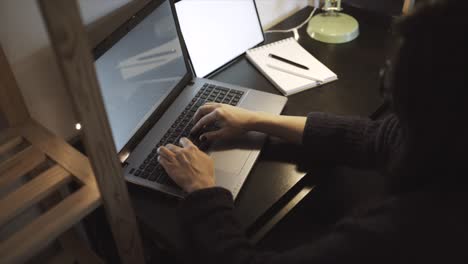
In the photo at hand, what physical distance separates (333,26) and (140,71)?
2.59ft

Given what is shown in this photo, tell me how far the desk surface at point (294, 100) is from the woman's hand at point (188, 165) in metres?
0.06

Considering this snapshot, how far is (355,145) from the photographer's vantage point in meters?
1.01

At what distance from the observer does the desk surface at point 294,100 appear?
2.94 feet

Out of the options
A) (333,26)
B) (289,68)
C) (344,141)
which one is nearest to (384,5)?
(333,26)

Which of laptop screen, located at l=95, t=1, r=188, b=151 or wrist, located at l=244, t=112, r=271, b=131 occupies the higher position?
laptop screen, located at l=95, t=1, r=188, b=151

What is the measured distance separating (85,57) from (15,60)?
1.50 feet

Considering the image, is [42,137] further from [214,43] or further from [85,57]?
[214,43]

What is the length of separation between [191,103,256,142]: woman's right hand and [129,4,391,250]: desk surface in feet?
0.27

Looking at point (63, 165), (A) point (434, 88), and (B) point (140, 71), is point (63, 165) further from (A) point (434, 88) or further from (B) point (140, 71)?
(A) point (434, 88)

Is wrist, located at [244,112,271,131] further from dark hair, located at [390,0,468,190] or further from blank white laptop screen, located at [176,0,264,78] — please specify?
dark hair, located at [390,0,468,190]

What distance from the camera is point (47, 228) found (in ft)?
2.17

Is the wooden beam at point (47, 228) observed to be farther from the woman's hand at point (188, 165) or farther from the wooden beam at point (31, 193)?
the woman's hand at point (188, 165)

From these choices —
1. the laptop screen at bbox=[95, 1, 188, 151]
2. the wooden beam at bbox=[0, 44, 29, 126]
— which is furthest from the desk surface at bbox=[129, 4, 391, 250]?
the wooden beam at bbox=[0, 44, 29, 126]

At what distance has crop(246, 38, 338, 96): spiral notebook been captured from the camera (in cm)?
125
